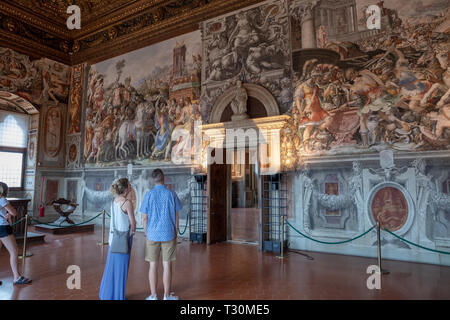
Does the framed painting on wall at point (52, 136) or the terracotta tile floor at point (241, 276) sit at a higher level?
the framed painting on wall at point (52, 136)

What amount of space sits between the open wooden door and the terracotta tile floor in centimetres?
109

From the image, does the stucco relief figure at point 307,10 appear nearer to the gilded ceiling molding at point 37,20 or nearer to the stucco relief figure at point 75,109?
the stucco relief figure at point 75,109

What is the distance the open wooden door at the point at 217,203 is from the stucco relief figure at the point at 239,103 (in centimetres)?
166

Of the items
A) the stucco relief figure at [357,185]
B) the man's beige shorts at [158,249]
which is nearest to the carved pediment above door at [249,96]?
the stucco relief figure at [357,185]

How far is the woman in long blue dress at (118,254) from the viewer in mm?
3961

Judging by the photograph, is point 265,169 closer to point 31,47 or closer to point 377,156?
point 377,156

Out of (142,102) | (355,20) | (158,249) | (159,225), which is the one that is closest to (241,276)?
(158,249)

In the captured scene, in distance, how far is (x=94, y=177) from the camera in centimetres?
1275

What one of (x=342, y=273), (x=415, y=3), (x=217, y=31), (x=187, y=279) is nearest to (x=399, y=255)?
(x=342, y=273)

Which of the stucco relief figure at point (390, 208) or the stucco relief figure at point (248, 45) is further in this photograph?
the stucco relief figure at point (248, 45)

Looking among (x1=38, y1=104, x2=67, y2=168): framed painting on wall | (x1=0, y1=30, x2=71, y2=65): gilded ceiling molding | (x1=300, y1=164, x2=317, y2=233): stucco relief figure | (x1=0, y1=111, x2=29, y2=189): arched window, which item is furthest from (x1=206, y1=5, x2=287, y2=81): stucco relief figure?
(x1=0, y1=111, x2=29, y2=189): arched window

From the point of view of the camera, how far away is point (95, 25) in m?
13.1

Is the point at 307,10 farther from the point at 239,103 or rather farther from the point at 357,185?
the point at 357,185
